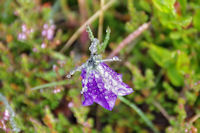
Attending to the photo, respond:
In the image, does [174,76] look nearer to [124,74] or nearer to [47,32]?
[124,74]

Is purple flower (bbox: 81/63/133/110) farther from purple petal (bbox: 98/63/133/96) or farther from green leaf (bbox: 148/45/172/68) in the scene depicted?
green leaf (bbox: 148/45/172/68)

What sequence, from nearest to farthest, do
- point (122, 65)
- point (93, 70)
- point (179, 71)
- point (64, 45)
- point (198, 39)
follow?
point (93, 70)
point (179, 71)
point (198, 39)
point (122, 65)
point (64, 45)

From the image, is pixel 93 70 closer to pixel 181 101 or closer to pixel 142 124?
pixel 181 101

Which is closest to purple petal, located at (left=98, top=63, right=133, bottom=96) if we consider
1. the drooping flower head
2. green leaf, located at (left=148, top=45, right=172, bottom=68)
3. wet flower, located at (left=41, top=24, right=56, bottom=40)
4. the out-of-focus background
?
the drooping flower head

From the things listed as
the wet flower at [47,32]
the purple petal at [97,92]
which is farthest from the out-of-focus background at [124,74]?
the purple petal at [97,92]

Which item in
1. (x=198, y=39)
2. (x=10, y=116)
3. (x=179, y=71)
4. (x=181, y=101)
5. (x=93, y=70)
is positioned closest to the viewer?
(x=93, y=70)

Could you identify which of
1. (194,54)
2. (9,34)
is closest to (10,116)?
(9,34)
